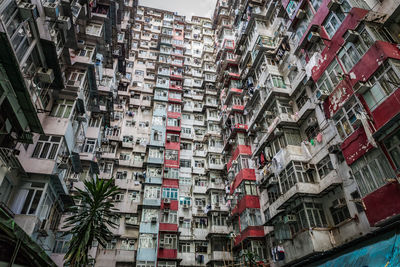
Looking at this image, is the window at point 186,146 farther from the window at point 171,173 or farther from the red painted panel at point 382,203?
the red painted panel at point 382,203

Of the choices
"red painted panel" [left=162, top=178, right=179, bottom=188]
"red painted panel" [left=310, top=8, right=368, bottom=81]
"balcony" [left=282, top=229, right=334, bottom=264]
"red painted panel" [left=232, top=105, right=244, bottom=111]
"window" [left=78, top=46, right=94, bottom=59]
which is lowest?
"balcony" [left=282, top=229, right=334, bottom=264]

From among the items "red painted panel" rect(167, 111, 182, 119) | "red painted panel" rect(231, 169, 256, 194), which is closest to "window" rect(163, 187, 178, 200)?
"red painted panel" rect(231, 169, 256, 194)

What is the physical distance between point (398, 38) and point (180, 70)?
106 ft

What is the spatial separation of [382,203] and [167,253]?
812 inches

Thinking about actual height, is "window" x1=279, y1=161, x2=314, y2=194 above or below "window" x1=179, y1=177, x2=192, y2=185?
below

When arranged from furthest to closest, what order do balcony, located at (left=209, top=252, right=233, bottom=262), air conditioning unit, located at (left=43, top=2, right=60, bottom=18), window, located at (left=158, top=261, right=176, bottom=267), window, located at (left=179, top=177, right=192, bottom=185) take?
window, located at (left=179, top=177, right=192, bottom=185)
balcony, located at (left=209, top=252, right=233, bottom=262)
window, located at (left=158, top=261, right=176, bottom=267)
air conditioning unit, located at (left=43, top=2, right=60, bottom=18)

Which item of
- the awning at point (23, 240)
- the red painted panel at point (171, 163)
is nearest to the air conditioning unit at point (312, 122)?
the awning at point (23, 240)

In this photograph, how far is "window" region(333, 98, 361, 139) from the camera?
43.1 ft

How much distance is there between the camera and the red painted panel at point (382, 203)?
9992 mm

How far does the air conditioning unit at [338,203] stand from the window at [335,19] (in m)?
10.2

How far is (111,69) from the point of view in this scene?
2823 cm

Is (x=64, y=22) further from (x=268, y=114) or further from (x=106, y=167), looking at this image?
(x=106, y=167)

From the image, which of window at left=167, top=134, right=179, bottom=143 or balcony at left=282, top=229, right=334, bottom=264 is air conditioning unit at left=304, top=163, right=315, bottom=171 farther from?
window at left=167, top=134, right=179, bottom=143

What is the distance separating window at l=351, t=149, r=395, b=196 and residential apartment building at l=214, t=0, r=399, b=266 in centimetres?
5
